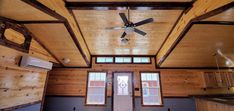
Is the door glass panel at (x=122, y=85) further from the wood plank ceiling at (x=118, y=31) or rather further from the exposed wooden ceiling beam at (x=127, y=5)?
the exposed wooden ceiling beam at (x=127, y=5)

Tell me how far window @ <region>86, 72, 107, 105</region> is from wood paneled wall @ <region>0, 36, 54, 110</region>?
1.91m

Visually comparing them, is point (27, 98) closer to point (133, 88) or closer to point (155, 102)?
point (133, 88)

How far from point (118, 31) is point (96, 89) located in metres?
2.89

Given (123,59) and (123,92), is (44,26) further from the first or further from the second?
(123,92)

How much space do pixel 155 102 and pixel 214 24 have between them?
3701mm

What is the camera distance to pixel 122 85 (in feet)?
18.7

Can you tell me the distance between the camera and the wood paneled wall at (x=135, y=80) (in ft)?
18.3

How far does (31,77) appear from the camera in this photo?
3.75 meters

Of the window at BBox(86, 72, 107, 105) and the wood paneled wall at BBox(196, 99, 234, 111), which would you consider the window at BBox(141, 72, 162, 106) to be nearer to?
the wood paneled wall at BBox(196, 99, 234, 111)

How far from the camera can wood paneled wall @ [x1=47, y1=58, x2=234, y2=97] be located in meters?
5.57

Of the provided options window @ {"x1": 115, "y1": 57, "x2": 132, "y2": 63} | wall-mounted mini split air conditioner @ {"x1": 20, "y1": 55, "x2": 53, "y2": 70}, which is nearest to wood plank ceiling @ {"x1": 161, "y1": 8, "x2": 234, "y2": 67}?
window @ {"x1": 115, "y1": 57, "x2": 132, "y2": 63}

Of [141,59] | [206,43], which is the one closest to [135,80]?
[141,59]

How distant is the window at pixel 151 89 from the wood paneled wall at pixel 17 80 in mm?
3956

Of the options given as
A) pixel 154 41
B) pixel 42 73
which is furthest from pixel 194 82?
pixel 42 73
